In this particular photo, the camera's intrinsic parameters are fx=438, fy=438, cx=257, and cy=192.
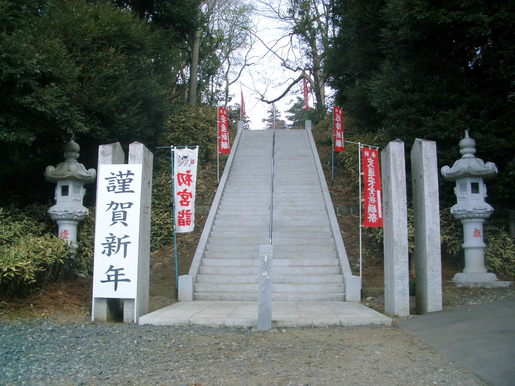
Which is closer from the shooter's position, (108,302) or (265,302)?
(265,302)

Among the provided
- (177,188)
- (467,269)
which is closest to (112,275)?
(177,188)

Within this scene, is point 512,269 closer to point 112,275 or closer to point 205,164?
point 112,275

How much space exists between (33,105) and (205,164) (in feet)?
25.5

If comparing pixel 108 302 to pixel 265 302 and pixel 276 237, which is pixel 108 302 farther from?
pixel 276 237

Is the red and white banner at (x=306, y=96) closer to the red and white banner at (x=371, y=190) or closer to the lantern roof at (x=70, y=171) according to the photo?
the red and white banner at (x=371, y=190)

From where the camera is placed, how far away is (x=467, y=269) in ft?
27.1

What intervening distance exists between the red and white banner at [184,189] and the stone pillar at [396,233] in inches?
140

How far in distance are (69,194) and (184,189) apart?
2.44 m

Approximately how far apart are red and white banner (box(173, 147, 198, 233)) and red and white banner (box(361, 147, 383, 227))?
322cm

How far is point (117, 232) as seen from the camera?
20.2 ft

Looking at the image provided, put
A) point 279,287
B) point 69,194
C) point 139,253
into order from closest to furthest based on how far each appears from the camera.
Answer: point 139,253
point 279,287
point 69,194

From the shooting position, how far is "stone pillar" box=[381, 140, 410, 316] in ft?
20.4

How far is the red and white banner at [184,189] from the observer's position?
26.7 ft

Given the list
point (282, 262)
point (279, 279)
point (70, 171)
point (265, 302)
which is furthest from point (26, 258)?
point (282, 262)
